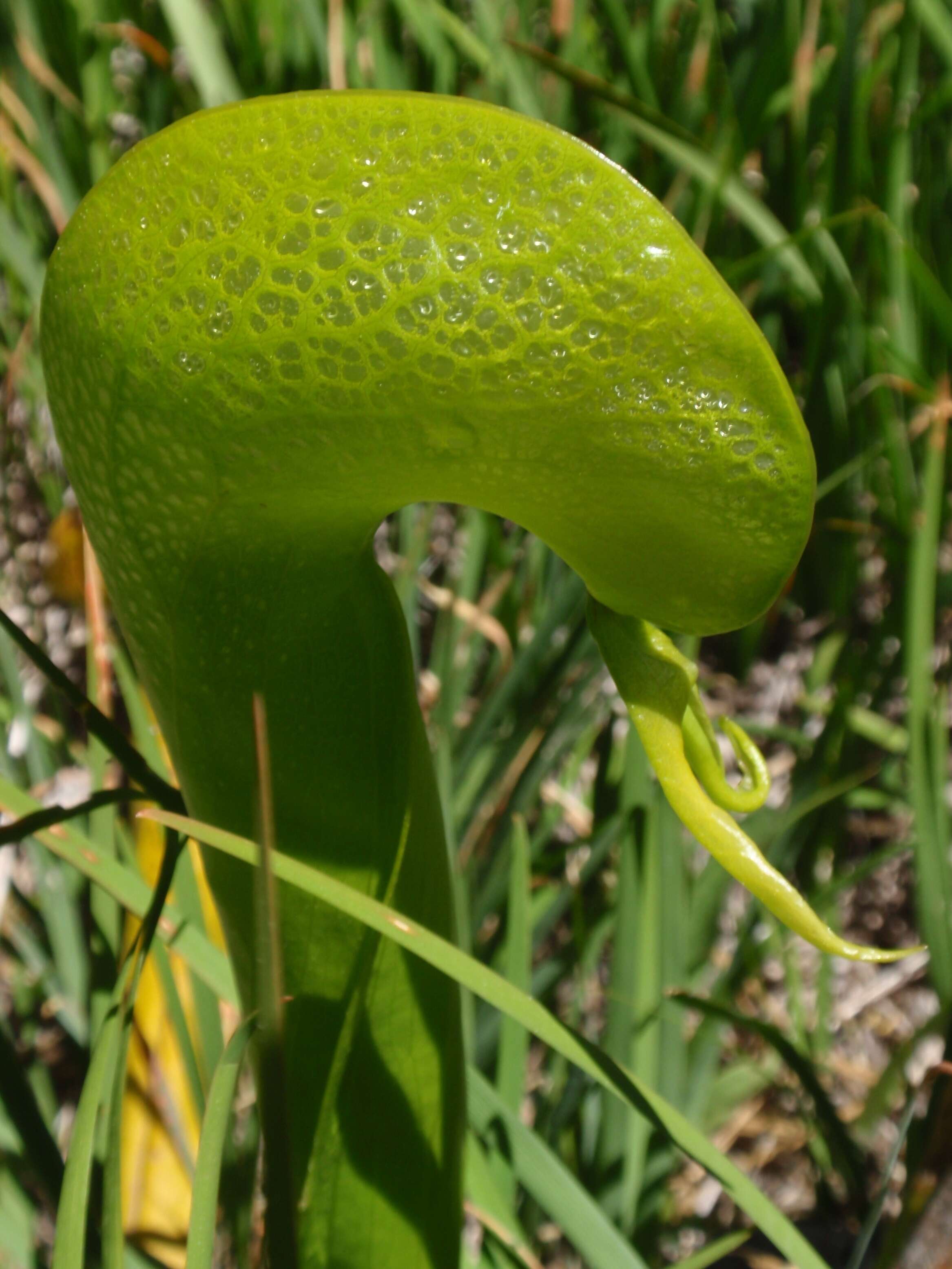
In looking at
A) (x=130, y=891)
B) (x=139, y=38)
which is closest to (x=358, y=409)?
(x=130, y=891)

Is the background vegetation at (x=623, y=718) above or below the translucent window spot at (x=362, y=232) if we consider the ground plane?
below

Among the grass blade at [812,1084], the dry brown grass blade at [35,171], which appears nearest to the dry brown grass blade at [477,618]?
the grass blade at [812,1084]

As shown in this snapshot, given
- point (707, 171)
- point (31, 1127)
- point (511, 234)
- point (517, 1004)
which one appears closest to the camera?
point (511, 234)

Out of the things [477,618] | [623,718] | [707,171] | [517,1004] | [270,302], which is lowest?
[623,718]

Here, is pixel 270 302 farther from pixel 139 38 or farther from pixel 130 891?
pixel 139 38

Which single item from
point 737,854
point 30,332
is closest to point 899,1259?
point 737,854

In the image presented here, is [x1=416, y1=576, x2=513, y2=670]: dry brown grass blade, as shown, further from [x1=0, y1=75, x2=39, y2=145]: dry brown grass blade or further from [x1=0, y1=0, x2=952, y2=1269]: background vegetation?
[x1=0, y1=75, x2=39, y2=145]: dry brown grass blade

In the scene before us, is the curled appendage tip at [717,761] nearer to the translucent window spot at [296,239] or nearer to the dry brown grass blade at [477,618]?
the translucent window spot at [296,239]
